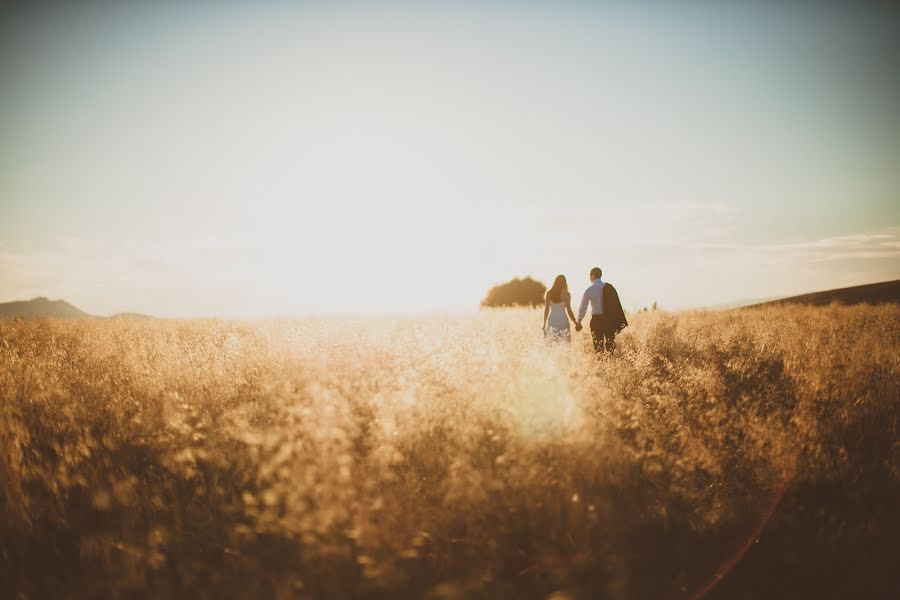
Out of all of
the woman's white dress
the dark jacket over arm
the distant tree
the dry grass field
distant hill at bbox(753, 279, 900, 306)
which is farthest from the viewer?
the distant tree

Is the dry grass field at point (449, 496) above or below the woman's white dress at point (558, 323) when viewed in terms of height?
below

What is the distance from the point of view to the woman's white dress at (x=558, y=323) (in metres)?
8.64

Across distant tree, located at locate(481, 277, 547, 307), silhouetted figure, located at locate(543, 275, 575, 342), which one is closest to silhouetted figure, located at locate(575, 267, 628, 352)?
silhouetted figure, located at locate(543, 275, 575, 342)

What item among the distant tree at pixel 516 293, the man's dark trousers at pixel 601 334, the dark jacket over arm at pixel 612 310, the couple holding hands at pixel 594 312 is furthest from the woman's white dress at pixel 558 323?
the distant tree at pixel 516 293

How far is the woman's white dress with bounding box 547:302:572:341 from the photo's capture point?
28.3 ft

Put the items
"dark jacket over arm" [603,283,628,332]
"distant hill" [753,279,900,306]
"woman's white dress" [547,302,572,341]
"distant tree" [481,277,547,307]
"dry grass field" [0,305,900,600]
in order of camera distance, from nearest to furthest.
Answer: "dry grass field" [0,305,900,600]
"woman's white dress" [547,302,572,341]
"dark jacket over arm" [603,283,628,332]
"distant hill" [753,279,900,306]
"distant tree" [481,277,547,307]

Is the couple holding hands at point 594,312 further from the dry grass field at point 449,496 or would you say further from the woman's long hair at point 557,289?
the dry grass field at point 449,496

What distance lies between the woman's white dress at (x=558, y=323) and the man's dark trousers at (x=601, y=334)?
2.65 feet

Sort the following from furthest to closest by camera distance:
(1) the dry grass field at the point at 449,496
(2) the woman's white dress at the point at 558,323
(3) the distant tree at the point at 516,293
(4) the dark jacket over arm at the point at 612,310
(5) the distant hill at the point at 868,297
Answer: (3) the distant tree at the point at 516,293 → (5) the distant hill at the point at 868,297 → (4) the dark jacket over arm at the point at 612,310 → (2) the woman's white dress at the point at 558,323 → (1) the dry grass field at the point at 449,496

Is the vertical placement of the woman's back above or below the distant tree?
below

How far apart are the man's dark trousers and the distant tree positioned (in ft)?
93.3

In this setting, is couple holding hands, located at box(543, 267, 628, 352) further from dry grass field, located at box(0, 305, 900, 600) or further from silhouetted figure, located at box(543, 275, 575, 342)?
dry grass field, located at box(0, 305, 900, 600)

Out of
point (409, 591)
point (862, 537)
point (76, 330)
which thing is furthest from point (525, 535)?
point (76, 330)

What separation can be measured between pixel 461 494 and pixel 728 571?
1.85 metres
